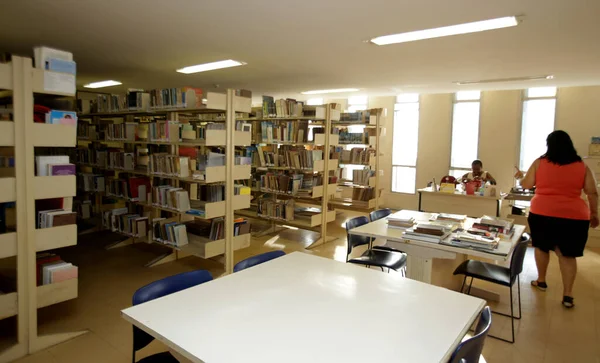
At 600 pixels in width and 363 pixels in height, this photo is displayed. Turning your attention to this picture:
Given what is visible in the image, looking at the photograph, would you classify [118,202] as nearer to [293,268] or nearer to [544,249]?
[293,268]

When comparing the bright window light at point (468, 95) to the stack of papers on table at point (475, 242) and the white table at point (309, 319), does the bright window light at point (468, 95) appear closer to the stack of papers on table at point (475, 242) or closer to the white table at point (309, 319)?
the stack of papers on table at point (475, 242)

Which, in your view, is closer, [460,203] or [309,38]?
[309,38]

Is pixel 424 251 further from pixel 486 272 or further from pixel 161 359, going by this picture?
pixel 161 359

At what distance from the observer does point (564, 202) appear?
372 centimetres

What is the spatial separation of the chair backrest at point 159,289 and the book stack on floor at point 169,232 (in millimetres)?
2356

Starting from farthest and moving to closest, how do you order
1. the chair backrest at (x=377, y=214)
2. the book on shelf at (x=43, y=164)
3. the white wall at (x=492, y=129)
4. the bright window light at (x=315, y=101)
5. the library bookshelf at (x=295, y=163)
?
the bright window light at (x=315, y=101) < the white wall at (x=492, y=129) < the library bookshelf at (x=295, y=163) < the chair backrest at (x=377, y=214) < the book on shelf at (x=43, y=164)

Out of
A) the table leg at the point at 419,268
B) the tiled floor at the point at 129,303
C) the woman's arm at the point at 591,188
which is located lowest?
the tiled floor at the point at 129,303

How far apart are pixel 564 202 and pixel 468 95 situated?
17.4 feet

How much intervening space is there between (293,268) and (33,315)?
6.74ft

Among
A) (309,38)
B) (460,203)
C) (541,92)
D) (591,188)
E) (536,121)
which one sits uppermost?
(541,92)

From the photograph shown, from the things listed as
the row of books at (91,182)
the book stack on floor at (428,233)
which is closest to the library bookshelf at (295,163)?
the row of books at (91,182)

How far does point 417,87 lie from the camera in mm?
7445

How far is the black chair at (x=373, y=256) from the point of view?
3.51 m

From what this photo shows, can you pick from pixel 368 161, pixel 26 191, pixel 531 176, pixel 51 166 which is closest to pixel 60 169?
pixel 51 166
